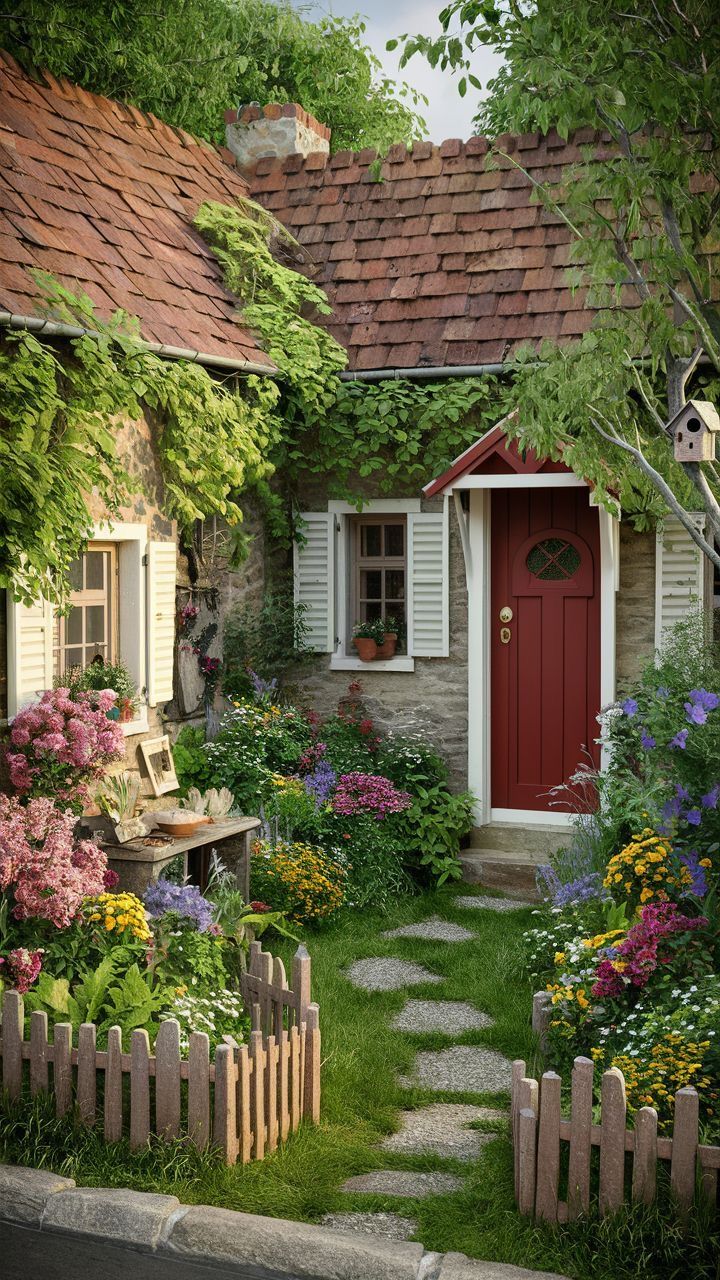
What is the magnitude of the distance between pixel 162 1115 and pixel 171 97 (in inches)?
387

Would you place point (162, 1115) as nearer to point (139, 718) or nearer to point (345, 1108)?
point (345, 1108)

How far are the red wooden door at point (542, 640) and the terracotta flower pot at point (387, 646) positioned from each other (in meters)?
0.80

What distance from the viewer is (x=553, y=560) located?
10.1 metres

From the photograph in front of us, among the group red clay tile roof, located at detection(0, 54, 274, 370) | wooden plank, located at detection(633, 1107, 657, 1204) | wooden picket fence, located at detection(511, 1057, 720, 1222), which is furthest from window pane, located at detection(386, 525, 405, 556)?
wooden plank, located at detection(633, 1107, 657, 1204)

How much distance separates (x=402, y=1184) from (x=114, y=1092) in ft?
3.81

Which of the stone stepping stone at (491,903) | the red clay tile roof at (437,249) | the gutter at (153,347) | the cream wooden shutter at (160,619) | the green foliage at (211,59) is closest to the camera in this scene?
the gutter at (153,347)

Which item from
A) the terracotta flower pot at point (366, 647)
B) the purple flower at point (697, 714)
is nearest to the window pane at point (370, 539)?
the terracotta flower pot at point (366, 647)

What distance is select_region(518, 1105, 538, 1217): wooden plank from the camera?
4.46 m

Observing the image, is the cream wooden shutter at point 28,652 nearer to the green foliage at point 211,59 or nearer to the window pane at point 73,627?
the window pane at point 73,627

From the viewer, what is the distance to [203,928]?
6.59 metres

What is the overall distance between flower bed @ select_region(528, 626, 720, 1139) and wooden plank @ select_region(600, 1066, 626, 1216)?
0.33m

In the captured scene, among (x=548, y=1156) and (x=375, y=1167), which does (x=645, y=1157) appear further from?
(x=375, y=1167)

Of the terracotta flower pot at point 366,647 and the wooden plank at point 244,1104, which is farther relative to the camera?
the terracotta flower pot at point 366,647

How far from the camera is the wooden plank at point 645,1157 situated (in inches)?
168
